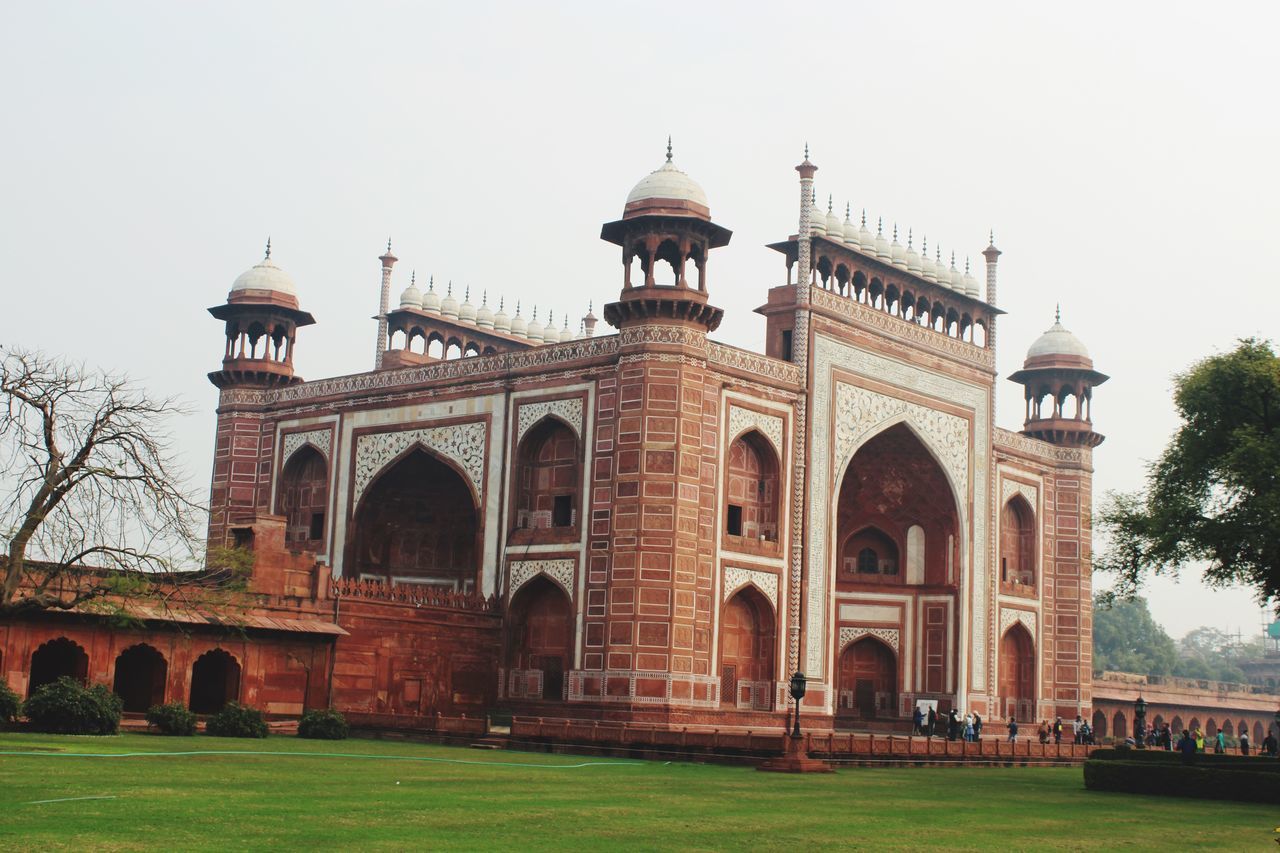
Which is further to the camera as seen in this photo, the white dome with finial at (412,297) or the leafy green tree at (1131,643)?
the leafy green tree at (1131,643)

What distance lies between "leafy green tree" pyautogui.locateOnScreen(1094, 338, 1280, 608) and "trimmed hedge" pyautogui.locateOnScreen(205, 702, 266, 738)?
1289cm

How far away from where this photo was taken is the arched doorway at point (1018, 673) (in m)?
39.7

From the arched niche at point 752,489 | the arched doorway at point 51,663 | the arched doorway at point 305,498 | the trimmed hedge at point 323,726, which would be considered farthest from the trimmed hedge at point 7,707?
the arched doorway at point 305,498

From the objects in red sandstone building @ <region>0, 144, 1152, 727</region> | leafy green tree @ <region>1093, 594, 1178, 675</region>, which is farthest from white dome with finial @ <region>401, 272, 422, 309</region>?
leafy green tree @ <region>1093, 594, 1178, 675</region>

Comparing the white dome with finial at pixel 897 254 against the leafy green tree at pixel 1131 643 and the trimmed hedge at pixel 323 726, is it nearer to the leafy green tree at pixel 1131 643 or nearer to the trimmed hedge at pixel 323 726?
the trimmed hedge at pixel 323 726

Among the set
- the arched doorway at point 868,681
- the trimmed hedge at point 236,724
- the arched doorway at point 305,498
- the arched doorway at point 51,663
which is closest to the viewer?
the trimmed hedge at point 236,724

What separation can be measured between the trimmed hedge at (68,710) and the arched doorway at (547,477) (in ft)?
41.5

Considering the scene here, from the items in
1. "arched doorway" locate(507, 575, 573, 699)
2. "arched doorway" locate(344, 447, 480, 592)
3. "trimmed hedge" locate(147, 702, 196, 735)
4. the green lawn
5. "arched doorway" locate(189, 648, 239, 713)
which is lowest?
the green lawn

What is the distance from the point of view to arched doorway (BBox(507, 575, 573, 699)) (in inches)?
1214

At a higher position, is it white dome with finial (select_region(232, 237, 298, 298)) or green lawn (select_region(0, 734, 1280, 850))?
white dome with finial (select_region(232, 237, 298, 298))

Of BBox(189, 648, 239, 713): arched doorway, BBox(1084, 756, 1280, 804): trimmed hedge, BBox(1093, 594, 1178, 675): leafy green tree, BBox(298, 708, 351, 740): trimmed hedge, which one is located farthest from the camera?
BBox(1093, 594, 1178, 675): leafy green tree

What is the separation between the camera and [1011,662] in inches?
1581

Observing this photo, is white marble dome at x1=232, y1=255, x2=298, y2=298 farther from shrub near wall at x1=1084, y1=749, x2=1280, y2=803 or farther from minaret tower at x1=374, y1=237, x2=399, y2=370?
shrub near wall at x1=1084, y1=749, x2=1280, y2=803

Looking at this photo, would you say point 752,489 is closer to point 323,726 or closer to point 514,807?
point 323,726
